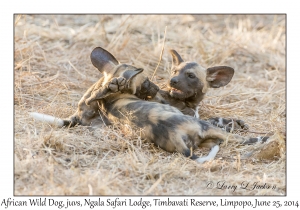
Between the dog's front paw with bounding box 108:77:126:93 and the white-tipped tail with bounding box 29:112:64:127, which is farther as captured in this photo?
the white-tipped tail with bounding box 29:112:64:127

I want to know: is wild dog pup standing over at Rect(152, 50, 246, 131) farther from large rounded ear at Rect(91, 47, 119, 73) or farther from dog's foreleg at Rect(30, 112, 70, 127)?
dog's foreleg at Rect(30, 112, 70, 127)

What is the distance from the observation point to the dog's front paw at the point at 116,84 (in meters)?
5.34

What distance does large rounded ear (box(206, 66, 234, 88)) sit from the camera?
6.14m

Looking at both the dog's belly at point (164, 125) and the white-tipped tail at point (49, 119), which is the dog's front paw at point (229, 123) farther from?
the white-tipped tail at point (49, 119)

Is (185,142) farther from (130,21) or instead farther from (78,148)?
(130,21)

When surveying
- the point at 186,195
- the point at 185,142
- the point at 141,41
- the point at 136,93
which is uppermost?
the point at 141,41

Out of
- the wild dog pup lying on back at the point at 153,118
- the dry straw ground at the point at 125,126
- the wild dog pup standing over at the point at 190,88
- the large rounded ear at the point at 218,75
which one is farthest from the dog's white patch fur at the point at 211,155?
the large rounded ear at the point at 218,75

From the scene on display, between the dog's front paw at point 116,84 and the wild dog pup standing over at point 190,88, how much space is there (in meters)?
0.67

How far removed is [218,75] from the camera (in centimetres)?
623

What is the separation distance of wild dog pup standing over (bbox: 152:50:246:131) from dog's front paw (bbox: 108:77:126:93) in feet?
2.21

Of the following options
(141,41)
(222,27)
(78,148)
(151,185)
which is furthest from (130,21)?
(151,185)

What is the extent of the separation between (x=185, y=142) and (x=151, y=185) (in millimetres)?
682

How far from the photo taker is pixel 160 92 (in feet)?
19.8

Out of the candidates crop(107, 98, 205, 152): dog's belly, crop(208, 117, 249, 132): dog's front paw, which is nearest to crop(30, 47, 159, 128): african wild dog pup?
crop(107, 98, 205, 152): dog's belly
